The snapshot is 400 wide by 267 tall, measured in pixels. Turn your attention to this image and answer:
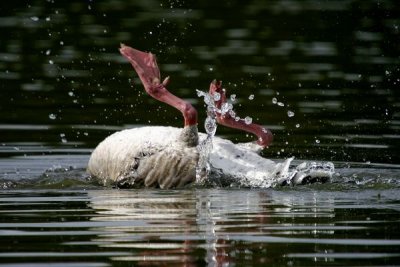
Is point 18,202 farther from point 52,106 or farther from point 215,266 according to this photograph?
point 52,106

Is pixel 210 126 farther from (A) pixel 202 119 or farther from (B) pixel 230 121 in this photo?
(A) pixel 202 119

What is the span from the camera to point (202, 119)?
524 inches

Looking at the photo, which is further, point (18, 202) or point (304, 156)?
point (304, 156)

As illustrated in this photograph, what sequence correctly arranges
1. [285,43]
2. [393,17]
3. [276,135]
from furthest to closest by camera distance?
1. [393,17]
2. [285,43]
3. [276,135]

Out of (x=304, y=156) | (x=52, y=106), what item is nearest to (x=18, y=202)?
(x=304, y=156)

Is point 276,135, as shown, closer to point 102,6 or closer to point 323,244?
point 323,244

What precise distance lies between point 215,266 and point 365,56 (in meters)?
11.0

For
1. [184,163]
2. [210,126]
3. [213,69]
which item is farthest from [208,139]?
[213,69]

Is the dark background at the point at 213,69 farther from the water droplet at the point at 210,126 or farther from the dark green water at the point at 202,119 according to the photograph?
the water droplet at the point at 210,126

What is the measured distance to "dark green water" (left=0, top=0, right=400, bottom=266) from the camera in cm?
713

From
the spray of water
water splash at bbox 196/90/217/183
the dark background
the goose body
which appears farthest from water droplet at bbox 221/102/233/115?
the dark background

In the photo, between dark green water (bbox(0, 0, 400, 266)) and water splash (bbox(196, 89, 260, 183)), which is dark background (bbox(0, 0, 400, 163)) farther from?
water splash (bbox(196, 89, 260, 183))

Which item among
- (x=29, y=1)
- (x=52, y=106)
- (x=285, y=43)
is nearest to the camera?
Result: (x=52, y=106)

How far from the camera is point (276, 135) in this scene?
1245cm
